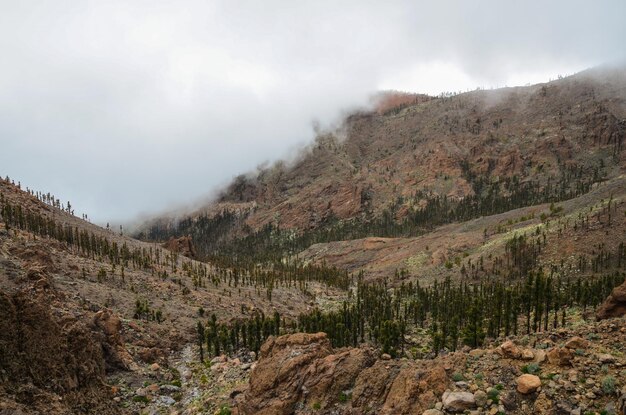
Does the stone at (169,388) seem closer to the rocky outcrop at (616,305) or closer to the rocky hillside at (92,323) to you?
the rocky hillside at (92,323)

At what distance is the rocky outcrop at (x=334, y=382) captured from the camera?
25922 mm

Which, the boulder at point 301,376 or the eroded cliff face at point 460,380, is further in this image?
the boulder at point 301,376

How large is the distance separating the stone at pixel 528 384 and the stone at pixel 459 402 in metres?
2.62

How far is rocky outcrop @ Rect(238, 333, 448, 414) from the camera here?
25.9 meters

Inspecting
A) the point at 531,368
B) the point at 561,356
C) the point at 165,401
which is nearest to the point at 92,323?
the point at 165,401

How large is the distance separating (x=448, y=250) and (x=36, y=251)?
503ft

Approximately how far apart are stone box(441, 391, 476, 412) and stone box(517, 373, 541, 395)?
2625 millimetres

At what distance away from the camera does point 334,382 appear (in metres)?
31.2

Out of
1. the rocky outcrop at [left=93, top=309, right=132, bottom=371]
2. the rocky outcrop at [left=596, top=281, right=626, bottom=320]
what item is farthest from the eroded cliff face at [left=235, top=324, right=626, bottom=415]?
the rocky outcrop at [left=93, top=309, right=132, bottom=371]

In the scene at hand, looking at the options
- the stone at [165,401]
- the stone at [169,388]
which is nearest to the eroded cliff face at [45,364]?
the stone at [165,401]

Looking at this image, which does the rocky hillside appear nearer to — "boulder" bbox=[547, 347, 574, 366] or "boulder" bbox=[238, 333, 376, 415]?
"boulder" bbox=[238, 333, 376, 415]

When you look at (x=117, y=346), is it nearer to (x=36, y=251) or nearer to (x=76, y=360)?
(x=76, y=360)

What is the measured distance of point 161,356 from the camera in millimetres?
60562

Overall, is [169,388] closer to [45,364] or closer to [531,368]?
[45,364]
